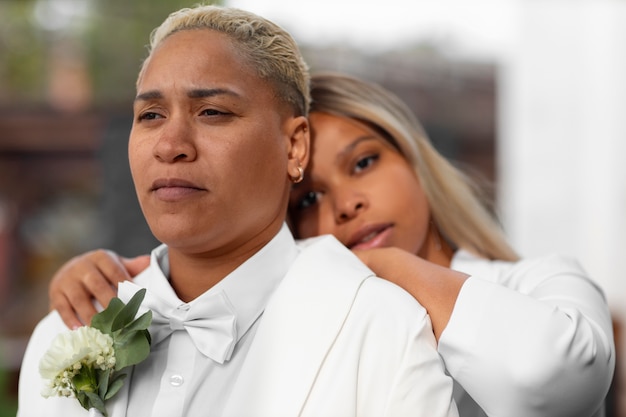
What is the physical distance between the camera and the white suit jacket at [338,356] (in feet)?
4.75

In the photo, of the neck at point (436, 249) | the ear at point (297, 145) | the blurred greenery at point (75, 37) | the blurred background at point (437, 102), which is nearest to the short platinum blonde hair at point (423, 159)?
the neck at point (436, 249)

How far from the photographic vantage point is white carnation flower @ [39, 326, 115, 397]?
1.51 metres

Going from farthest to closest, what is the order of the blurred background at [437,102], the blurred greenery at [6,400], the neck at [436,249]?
1. the blurred background at [437,102]
2. the blurred greenery at [6,400]
3. the neck at [436,249]

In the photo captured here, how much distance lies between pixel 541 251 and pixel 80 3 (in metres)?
6.59

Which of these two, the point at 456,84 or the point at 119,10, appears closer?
the point at 456,84

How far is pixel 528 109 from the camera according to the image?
9789 millimetres

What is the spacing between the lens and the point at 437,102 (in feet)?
30.3

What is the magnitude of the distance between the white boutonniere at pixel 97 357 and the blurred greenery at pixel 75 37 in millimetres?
8564

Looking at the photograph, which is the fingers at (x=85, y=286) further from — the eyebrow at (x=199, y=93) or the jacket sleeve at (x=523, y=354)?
the jacket sleeve at (x=523, y=354)

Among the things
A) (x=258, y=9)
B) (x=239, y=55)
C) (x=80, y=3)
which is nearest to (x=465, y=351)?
(x=239, y=55)

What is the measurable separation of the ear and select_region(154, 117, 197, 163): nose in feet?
0.87

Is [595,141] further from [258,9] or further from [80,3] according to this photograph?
[258,9]

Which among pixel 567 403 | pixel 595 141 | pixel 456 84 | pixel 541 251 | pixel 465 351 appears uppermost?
pixel 465 351

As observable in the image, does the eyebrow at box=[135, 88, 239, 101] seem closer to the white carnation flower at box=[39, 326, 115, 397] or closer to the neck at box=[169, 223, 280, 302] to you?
the neck at box=[169, 223, 280, 302]
